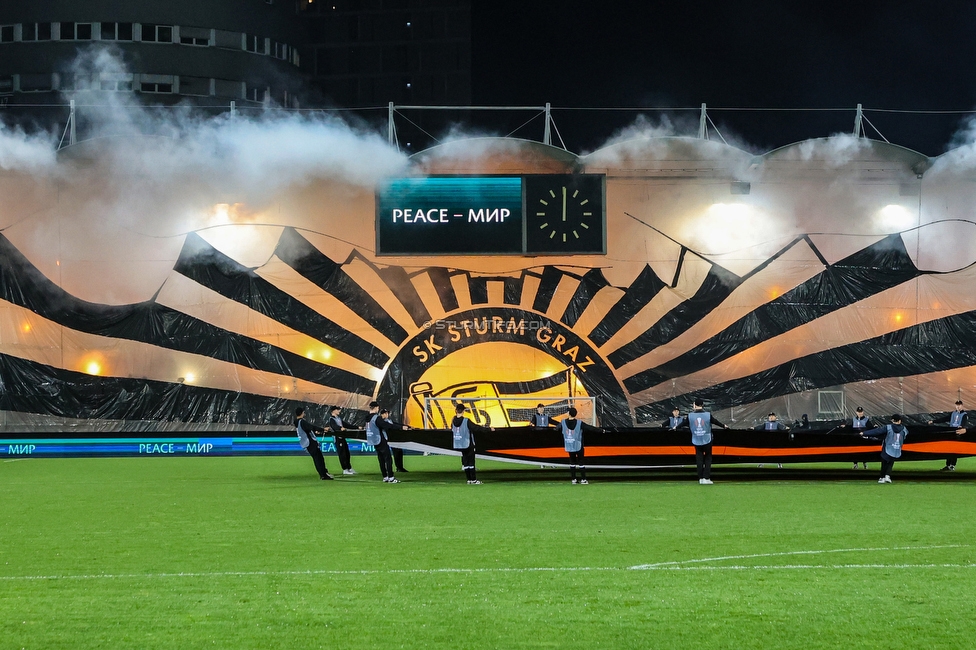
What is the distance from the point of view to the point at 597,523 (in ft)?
34.8

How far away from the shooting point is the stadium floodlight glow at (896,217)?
27234mm

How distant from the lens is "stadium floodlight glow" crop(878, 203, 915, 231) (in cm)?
2723

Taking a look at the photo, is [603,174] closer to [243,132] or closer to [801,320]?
[801,320]

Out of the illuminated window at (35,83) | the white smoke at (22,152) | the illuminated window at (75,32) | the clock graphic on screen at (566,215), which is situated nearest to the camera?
the white smoke at (22,152)

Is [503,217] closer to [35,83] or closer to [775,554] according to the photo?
[775,554]

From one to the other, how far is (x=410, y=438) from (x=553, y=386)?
9.97m

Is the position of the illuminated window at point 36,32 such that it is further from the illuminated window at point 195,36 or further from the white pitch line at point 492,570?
the white pitch line at point 492,570

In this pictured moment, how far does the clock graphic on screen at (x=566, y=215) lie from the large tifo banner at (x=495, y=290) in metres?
0.06

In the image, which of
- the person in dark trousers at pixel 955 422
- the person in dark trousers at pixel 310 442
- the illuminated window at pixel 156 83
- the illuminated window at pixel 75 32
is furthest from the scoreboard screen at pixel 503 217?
the illuminated window at pixel 75 32

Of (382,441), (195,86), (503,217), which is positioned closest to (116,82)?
(195,86)

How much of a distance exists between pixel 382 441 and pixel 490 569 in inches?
366

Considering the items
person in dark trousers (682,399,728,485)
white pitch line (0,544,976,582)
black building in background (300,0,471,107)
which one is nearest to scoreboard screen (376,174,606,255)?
person in dark trousers (682,399,728,485)

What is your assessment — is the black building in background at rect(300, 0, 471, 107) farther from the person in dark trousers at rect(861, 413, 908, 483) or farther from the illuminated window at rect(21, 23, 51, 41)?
the person in dark trousers at rect(861, 413, 908, 483)

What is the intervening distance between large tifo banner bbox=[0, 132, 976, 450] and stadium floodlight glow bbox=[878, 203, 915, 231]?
58mm
